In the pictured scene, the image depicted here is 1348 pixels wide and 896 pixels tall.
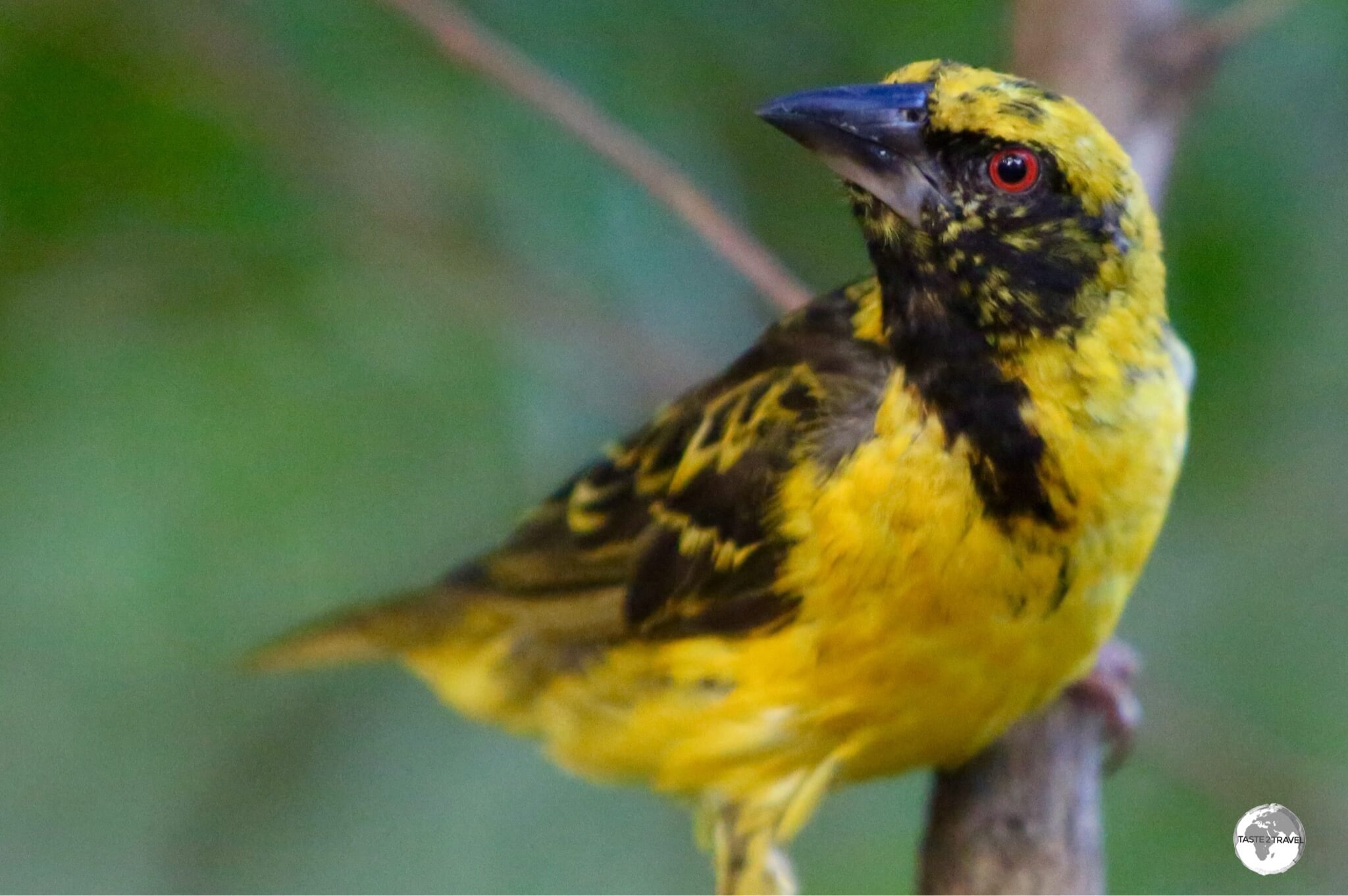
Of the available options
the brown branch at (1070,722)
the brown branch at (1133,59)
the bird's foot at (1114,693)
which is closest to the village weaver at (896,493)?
the brown branch at (1070,722)

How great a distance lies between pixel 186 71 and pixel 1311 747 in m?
2.83

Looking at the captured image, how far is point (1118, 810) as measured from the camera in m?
3.50

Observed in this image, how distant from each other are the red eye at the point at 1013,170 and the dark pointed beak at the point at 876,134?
3.0 inches

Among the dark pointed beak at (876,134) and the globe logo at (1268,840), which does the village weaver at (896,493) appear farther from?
the globe logo at (1268,840)

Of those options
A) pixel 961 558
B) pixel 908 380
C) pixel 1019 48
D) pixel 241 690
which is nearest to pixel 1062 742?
pixel 961 558

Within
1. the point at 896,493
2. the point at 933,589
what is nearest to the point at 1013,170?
the point at 896,493

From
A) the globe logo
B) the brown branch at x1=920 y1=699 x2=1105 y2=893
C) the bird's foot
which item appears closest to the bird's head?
the brown branch at x1=920 y1=699 x2=1105 y2=893

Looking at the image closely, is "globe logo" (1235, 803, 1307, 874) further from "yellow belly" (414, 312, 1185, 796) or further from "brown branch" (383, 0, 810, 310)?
"brown branch" (383, 0, 810, 310)

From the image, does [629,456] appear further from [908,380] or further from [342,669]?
[342,669]

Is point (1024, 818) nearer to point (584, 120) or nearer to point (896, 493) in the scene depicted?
point (896, 493)

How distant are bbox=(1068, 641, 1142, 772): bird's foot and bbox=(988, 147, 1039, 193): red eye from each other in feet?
3.64

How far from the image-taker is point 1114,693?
9.82ft

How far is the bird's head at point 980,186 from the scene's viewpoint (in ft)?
7.07

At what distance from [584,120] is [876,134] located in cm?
65
